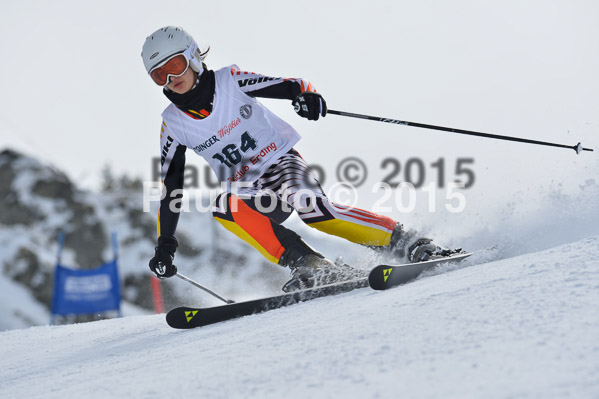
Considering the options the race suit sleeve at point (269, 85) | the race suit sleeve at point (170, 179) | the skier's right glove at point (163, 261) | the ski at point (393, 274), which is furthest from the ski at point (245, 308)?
the race suit sleeve at point (269, 85)

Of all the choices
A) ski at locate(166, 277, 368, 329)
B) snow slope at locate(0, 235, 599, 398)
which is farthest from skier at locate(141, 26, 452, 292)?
snow slope at locate(0, 235, 599, 398)

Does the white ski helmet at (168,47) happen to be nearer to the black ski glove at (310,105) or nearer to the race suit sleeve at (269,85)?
the race suit sleeve at (269,85)

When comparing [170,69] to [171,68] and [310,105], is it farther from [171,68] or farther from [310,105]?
[310,105]

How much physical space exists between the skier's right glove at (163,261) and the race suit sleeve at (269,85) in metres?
0.89

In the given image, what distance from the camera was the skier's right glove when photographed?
3.01 meters

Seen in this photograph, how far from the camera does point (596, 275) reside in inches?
59.1

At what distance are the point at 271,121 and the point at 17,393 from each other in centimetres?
181

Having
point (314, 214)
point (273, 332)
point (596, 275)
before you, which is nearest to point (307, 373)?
point (273, 332)

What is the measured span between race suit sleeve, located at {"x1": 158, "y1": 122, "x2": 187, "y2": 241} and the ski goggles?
0.30 metres

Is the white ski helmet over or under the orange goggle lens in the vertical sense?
over

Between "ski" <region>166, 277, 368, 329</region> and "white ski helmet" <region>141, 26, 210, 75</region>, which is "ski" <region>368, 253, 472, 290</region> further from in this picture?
"white ski helmet" <region>141, 26, 210, 75</region>

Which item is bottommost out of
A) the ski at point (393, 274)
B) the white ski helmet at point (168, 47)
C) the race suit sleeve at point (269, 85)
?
the ski at point (393, 274)

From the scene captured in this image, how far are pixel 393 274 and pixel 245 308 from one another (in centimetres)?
64

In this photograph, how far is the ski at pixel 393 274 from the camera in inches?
89.9
